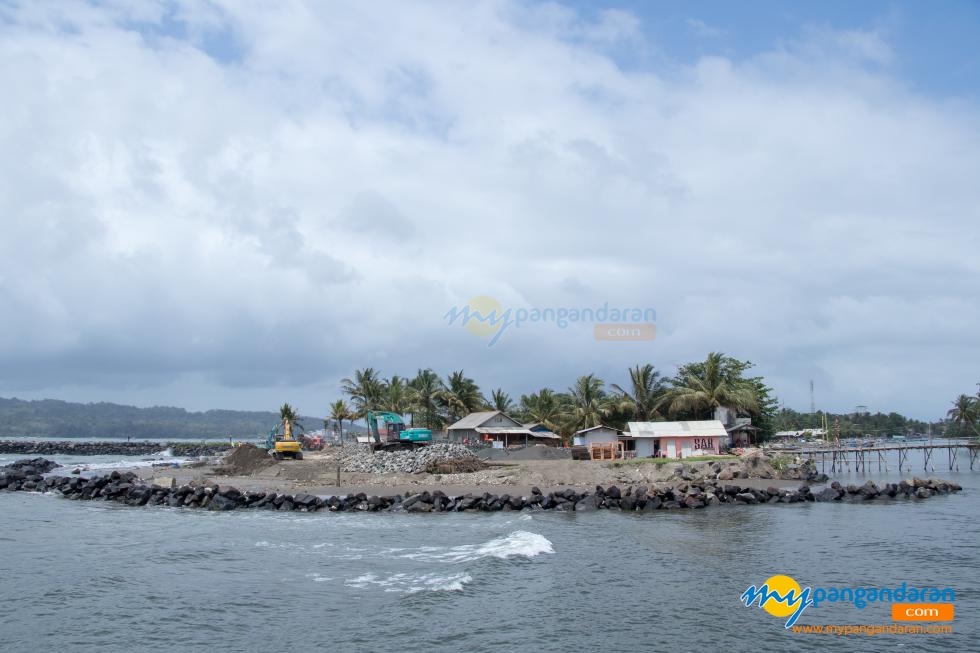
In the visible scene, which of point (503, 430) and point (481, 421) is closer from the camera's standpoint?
point (503, 430)

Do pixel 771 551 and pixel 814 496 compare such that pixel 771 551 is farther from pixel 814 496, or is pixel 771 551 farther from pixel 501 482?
pixel 501 482

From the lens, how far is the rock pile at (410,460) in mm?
48656

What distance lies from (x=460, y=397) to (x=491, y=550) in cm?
5931

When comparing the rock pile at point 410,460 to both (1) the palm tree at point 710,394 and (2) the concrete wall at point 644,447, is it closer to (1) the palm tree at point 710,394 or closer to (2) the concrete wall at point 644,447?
(2) the concrete wall at point 644,447

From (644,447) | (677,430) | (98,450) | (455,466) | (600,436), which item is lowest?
(98,450)

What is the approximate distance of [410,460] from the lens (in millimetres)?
51406

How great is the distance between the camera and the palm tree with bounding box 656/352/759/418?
62.6 meters

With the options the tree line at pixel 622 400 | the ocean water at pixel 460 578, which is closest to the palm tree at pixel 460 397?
the tree line at pixel 622 400

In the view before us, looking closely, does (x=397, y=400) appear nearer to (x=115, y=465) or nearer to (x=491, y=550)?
(x=115, y=465)

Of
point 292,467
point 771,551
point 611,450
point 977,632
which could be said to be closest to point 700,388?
point 611,450

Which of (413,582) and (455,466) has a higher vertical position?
(455,466)

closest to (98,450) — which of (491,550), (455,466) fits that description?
(455,466)

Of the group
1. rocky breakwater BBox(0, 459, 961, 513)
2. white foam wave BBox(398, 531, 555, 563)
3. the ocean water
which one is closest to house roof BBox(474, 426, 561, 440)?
rocky breakwater BBox(0, 459, 961, 513)

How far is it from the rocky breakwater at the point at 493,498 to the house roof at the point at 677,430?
48.8ft
